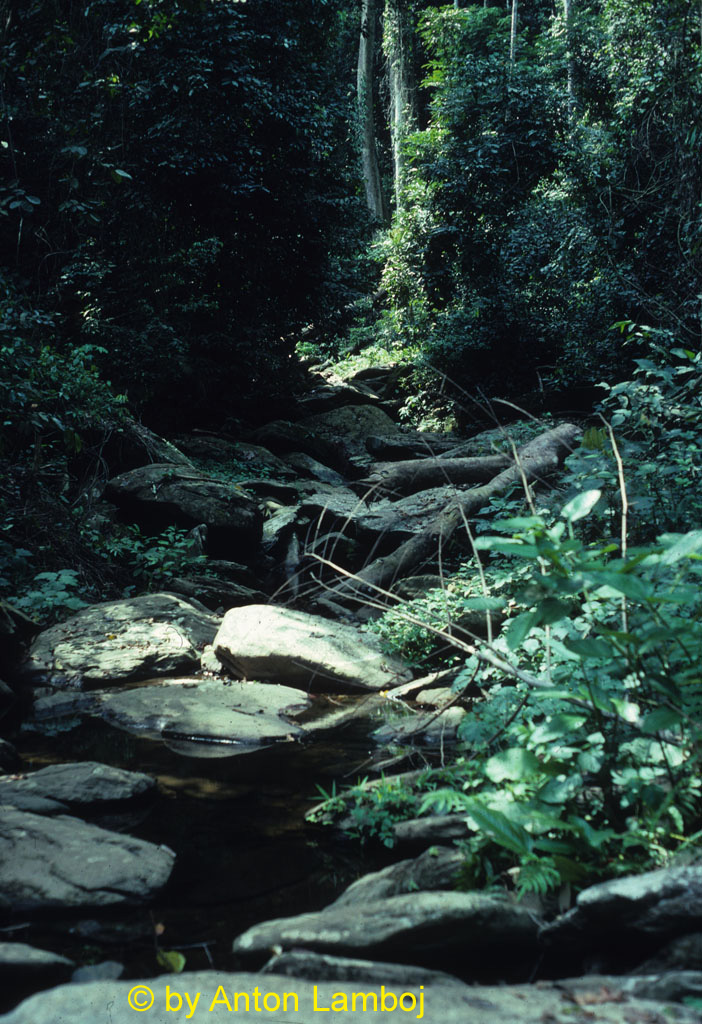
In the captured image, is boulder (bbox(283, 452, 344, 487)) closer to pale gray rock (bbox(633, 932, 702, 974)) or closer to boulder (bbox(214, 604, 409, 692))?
boulder (bbox(214, 604, 409, 692))

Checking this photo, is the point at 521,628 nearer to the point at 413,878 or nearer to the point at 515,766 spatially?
the point at 515,766

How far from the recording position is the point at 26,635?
6.02 metres

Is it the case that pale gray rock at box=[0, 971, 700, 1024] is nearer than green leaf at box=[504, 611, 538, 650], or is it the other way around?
pale gray rock at box=[0, 971, 700, 1024]

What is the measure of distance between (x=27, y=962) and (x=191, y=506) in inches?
253

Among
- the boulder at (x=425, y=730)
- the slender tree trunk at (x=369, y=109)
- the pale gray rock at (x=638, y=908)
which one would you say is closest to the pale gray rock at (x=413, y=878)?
the pale gray rock at (x=638, y=908)

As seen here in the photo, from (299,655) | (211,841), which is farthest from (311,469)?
(211,841)

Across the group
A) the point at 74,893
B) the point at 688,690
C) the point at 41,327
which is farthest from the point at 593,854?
the point at 41,327

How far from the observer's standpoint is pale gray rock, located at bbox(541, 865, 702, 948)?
1.92 meters

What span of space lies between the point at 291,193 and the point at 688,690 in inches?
477

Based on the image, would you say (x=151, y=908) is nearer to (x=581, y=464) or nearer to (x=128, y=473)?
(x=581, y=464)

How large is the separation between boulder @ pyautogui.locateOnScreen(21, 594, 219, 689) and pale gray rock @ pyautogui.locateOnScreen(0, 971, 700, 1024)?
3904 mm

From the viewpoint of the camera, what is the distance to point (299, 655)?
5.46m

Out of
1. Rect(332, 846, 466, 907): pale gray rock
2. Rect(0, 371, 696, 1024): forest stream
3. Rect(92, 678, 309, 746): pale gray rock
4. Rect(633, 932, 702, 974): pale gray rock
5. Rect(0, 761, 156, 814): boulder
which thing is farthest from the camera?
Rect(92, 678, 309, 746): pale gray rock

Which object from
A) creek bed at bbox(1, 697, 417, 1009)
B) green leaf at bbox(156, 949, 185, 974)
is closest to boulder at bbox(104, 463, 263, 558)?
creek bed at bbox(1, 697, 417, 1009)
